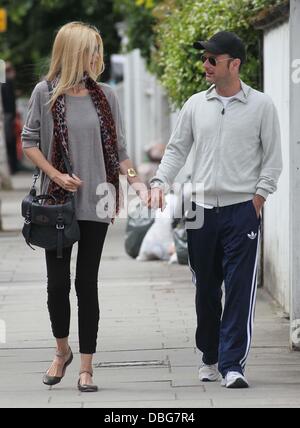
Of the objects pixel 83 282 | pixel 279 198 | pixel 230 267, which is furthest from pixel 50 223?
pixel 279 198

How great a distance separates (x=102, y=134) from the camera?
6.37 meters

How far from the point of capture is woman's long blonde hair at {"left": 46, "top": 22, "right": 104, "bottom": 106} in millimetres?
6320

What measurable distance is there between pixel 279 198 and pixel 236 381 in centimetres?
318

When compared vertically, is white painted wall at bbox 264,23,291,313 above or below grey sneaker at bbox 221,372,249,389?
above

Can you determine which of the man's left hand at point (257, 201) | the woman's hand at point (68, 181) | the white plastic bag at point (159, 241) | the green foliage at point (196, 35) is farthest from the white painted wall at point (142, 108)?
the woman's hand at point (68, 181)

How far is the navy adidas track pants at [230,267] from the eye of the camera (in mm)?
6500

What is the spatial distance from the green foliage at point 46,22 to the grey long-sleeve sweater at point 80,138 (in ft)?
58.9

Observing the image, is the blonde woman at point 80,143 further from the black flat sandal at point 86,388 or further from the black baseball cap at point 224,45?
the black baseball cap at point 224,45

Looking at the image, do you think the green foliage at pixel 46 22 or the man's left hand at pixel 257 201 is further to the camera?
the green foliage at pixel 46 22

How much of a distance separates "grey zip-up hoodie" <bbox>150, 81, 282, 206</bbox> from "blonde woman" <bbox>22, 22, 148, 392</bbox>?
0.35 meters

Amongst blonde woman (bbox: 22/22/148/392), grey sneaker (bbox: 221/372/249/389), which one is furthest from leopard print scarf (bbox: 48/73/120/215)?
grey sneaker (bbox: 221/372/249/389)

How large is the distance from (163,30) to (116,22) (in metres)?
14.3

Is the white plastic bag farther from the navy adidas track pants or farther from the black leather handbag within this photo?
the black leather handbag
